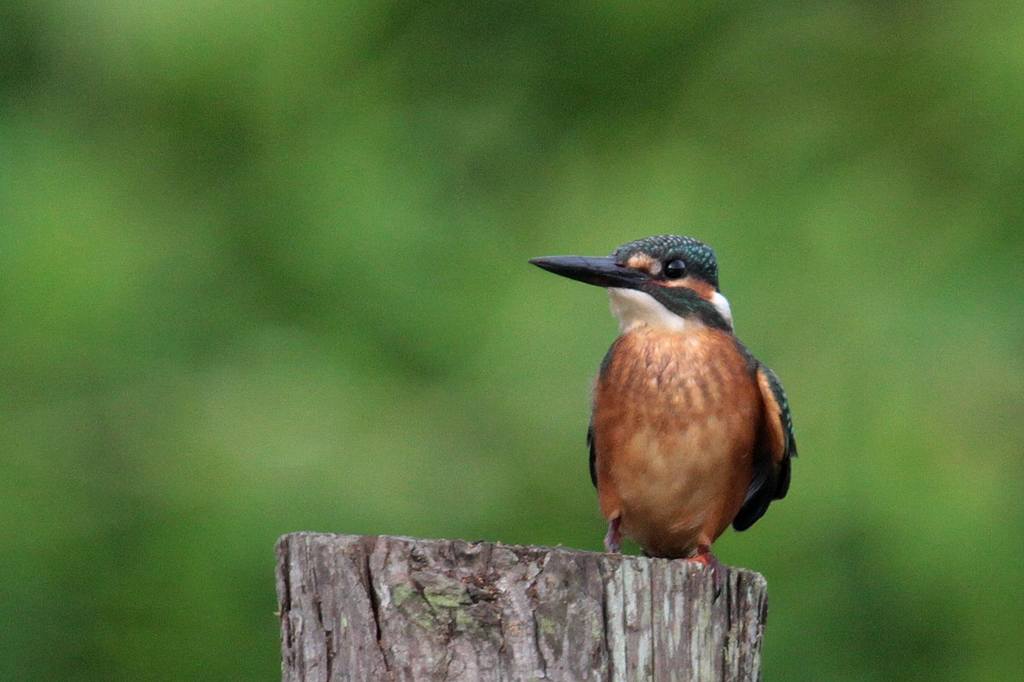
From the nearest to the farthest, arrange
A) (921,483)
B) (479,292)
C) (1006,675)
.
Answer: (921,483) < (1006,675) < (479,292)

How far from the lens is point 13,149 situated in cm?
576

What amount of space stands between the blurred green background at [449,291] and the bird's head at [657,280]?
681 millimetres

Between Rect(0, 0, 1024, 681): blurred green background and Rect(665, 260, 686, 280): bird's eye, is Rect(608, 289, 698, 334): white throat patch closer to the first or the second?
Rect(665, 260, 686, 280): bird's eye

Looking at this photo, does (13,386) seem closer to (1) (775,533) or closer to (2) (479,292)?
(2) (479,292)

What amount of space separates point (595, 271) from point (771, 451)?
675 millimetres

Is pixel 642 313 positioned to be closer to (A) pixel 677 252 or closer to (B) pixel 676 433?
(A) pixel 677 252

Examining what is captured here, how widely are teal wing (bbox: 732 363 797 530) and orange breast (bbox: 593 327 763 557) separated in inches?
1.6

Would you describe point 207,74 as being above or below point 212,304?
above

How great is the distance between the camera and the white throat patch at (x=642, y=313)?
425 cm

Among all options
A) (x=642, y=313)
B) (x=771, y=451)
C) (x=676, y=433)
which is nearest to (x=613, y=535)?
(x=676, y=433)

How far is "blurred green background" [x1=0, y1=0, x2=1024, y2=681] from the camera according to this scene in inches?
199

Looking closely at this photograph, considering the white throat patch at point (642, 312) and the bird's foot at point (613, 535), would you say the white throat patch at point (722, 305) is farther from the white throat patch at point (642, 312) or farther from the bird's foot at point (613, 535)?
the bird's foot at point (613, 535)

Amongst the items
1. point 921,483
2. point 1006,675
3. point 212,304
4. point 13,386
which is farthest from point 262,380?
point 1006,675

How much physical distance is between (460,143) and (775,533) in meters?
2.24
